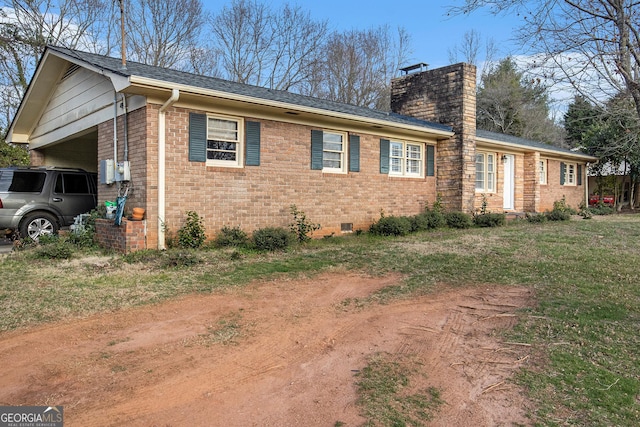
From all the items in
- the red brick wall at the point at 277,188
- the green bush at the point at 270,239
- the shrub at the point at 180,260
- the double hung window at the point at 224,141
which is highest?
the double hung window at the point at 224,141

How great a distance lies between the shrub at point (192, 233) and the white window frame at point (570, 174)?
59.8ft

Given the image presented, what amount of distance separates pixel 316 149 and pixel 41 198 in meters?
6.17

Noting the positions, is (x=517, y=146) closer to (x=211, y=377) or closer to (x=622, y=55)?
(x=622, y=55)

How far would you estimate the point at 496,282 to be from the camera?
634 centimetres

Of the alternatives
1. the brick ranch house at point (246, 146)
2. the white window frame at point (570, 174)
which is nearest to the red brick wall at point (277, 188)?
the brick ranch house at point (246, 146)

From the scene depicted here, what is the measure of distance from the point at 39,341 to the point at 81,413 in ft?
5.39

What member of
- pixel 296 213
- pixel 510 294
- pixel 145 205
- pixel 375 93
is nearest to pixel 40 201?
pixel 145 205

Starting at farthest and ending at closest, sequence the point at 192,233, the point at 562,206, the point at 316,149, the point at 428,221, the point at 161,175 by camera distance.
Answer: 1. the point at 562,206
2. the point at 428,221
3. the point at 316,149
4. the point at 192,233
5. the point at 161,175

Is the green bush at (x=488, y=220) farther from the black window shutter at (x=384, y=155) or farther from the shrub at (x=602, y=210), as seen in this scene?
the shrub at (x=602, y=210)

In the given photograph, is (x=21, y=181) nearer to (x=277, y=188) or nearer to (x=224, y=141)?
(x=224, y=141)

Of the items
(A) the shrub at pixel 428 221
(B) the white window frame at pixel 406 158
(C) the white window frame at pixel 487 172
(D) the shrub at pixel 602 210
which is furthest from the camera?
(D) the shrub at pixel 602 210

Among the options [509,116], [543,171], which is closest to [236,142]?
Answer: [543,171]

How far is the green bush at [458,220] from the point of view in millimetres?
13242

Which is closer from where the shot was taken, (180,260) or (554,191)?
(180,260)
